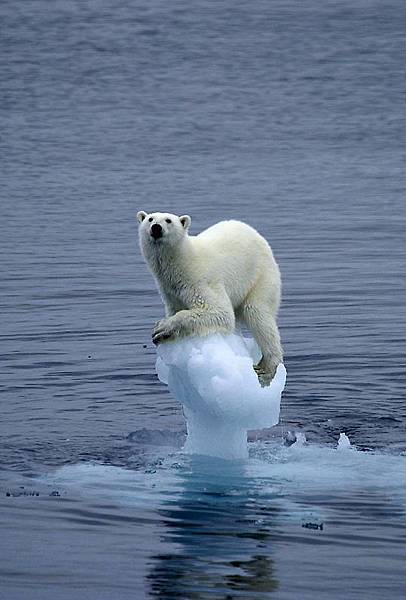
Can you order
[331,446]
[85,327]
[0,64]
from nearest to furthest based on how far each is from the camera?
[331,446], [85,327], [0,64]

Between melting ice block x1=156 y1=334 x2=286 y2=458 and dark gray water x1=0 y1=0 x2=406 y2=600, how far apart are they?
0.83ft

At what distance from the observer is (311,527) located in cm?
Result: 838

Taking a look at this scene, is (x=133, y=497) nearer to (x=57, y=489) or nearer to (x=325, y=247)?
(x=57, y=489)

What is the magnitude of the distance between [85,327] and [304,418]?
3.77 meters

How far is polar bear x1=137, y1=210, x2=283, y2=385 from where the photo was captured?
9.09m

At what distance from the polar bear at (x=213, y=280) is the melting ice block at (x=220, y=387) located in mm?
124

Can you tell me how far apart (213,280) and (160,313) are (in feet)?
17.9

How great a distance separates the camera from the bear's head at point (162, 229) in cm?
890

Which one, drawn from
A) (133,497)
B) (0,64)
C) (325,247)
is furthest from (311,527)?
(0,64)

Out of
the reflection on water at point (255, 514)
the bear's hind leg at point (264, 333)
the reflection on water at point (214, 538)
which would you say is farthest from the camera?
the bear's hind leg at point (264, 333)

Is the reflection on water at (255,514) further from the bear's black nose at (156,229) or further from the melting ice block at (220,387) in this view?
the bear's black nose at (156,229)

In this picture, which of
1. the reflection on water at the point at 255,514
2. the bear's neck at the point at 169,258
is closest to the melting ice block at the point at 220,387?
the reflection on water at the point at 255,514

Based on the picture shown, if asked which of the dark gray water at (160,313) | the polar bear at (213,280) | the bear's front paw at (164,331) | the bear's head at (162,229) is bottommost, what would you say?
the dark gray water at (160,313)

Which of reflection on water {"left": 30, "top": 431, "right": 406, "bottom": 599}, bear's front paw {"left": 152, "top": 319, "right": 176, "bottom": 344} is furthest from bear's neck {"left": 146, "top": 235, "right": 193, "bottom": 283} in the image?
reflection on water {"left": 30, "top": 431, "right": 406, "bottom": 599}
